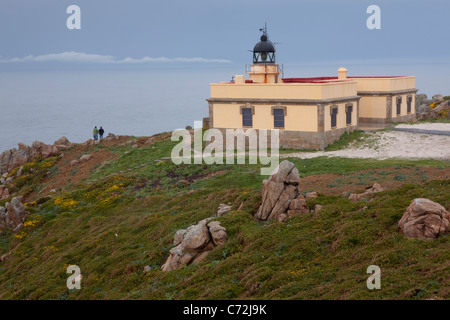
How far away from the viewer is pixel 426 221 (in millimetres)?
16031

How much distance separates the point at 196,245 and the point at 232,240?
1.34 meters

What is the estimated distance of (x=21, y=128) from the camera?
5955 inches

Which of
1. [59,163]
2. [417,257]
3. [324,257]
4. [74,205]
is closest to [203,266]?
[324,257]

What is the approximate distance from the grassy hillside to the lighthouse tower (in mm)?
11645

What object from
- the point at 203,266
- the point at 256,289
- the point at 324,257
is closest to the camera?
the point at 256,289

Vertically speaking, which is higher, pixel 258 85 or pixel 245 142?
pixel 258 85

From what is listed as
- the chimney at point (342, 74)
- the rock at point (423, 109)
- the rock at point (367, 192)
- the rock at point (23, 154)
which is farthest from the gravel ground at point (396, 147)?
the rock at point (23, 154)

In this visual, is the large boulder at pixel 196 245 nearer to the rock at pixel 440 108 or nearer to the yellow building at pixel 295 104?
the yellow building at pixel 295 104

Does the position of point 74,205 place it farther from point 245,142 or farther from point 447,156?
point 447,156

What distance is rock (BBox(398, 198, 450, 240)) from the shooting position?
1590cm

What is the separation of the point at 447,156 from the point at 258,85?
1450 cm

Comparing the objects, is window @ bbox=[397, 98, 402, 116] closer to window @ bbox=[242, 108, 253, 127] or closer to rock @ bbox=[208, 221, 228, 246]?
window @ bbox=[242, 108, 253, 127]

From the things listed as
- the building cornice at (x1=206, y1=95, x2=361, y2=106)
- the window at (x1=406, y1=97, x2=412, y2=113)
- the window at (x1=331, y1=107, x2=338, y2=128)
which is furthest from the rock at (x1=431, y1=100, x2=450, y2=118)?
the window at (x1=331, y1=107, x2=338, y2=128)

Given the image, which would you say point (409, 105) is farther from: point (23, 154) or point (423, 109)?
point (23, 154)
